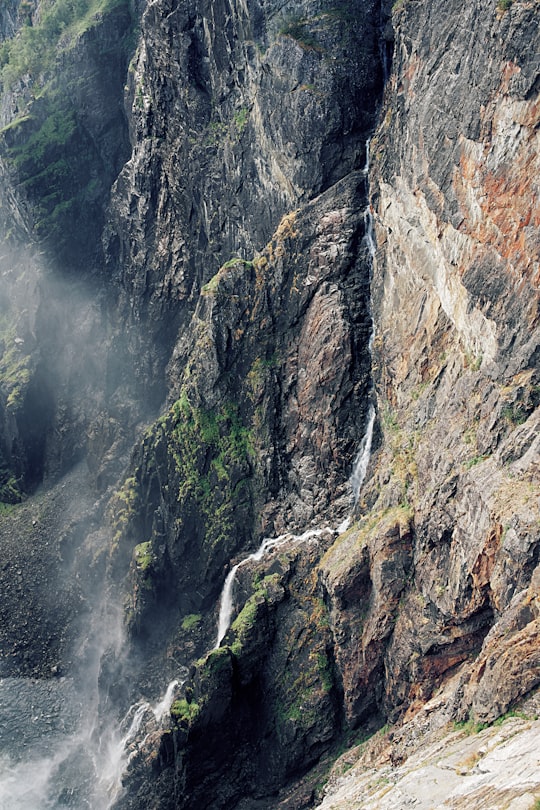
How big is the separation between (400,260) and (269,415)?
12412 millimetres

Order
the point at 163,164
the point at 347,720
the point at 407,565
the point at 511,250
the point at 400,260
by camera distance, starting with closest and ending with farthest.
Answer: the point at 511,250
the point at 407,565
the point at 347,720
the point at 400,260
the point at 163,164

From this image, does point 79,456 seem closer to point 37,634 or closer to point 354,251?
point 37,634

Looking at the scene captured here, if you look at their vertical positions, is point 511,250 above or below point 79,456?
above

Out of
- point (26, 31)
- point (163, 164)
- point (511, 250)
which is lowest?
point (511, 250)

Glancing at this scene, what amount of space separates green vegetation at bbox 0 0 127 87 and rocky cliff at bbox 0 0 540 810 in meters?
0.81

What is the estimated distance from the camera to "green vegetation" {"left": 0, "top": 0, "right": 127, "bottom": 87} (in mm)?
61156

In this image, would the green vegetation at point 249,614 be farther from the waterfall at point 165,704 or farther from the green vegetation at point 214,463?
the waterfall at point 165,704

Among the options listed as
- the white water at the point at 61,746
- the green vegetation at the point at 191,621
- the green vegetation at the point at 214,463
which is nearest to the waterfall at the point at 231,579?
the green vegetation at the point at 191,621

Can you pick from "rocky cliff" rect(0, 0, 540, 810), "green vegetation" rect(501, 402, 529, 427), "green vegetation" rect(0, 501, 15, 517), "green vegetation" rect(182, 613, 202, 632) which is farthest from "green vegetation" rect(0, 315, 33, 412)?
"green vegetation" rect(501, 402, 529, 427)

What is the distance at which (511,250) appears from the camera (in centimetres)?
2442

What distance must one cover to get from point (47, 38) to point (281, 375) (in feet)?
151

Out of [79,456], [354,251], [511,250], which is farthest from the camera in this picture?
[79,456]

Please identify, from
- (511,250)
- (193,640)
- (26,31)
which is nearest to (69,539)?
(193,640)

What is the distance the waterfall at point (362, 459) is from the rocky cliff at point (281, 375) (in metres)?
0.19
